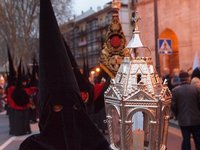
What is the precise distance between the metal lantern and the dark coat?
172 inches

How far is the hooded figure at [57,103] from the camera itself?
280 cm

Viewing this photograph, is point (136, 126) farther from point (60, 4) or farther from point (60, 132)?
point (60, 4)

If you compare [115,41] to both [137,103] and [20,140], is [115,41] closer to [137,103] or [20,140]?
[137,103]

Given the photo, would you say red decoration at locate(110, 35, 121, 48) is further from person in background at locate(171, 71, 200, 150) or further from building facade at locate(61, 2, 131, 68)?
building facade at locate(61, 2, 131, 68)

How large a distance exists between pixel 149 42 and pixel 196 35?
4.33 meters

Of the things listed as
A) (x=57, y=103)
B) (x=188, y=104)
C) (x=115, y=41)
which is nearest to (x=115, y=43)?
(x=115, y=41)

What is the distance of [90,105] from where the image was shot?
8.41 meters

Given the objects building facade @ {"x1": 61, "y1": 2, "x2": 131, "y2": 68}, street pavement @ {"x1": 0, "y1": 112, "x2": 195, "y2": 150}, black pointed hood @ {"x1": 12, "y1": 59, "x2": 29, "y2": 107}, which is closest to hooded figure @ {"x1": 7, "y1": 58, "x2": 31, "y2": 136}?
black pointed hood @ {"x1": 12, "y1": 59, "x2": 29, "y2": 107}

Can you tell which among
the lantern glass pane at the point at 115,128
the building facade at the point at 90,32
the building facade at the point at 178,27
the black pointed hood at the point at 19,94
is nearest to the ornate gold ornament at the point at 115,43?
the lantern glass pane at the point at 115,128

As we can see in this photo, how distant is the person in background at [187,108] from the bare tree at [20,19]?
30.4m

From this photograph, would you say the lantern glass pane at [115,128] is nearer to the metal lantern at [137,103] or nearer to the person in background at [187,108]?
the metal lantern at [137,103]

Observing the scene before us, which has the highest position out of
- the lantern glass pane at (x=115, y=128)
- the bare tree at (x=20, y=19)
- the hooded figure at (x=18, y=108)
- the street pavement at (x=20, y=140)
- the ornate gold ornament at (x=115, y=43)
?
the bare tree at (x=20, y=19)

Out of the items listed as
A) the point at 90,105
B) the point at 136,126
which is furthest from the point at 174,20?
the point at 136,126

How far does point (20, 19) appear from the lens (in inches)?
1506
